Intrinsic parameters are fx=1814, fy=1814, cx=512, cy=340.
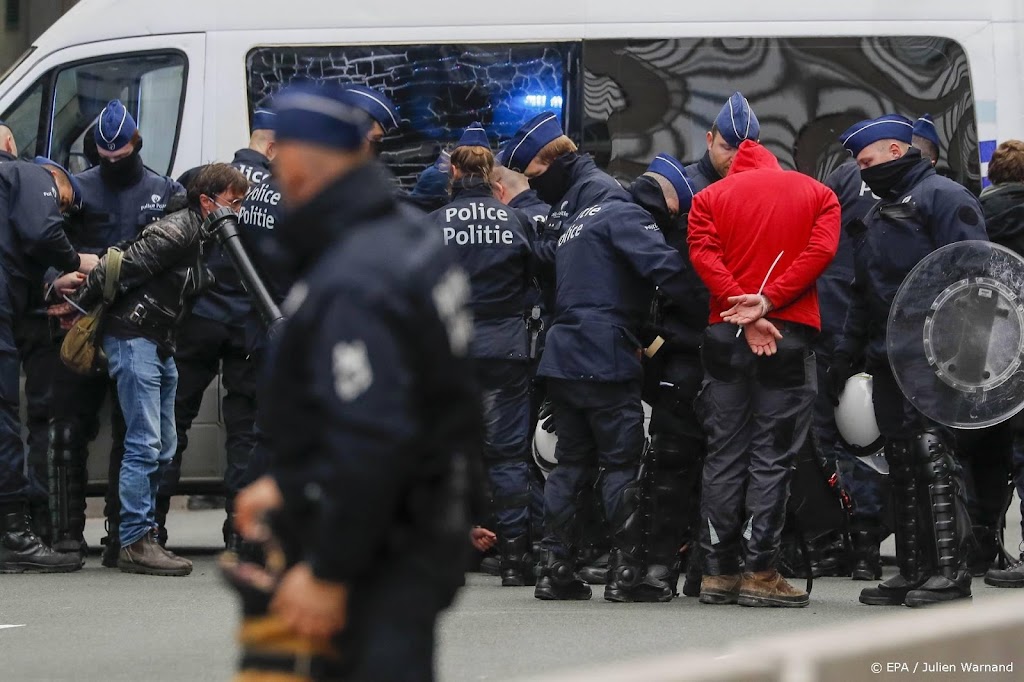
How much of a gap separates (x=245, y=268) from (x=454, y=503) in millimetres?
5060

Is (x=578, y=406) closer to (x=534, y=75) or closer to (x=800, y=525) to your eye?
(x=800, y=525)

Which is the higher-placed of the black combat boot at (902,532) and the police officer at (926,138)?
the police officer at (926,138)

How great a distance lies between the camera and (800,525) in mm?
7836

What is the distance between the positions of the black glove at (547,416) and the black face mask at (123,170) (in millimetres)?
2316

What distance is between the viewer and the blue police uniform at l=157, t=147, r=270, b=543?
908cm

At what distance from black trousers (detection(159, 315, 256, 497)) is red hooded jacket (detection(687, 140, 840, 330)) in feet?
9.08

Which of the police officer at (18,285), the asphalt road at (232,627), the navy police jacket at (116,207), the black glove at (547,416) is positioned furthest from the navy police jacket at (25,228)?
the black glove at (547,416)

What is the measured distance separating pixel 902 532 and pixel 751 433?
0.74 metres

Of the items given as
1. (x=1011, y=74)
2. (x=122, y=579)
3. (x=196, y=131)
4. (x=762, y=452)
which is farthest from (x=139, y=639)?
(x=1011, y=74)

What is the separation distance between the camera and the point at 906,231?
7.43m

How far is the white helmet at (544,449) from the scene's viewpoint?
356 inches

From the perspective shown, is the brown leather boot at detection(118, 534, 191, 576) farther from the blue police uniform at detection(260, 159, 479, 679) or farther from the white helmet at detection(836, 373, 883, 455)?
the blue police uniform at detection(260, 159, 479, 679)

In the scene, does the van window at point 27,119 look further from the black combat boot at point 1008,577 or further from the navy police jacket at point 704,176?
the black combat boot at point 1008,577

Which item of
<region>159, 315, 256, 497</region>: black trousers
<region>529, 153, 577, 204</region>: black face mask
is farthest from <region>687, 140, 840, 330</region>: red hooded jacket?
<region>159, 315, 256, 497</region>: black trousers
